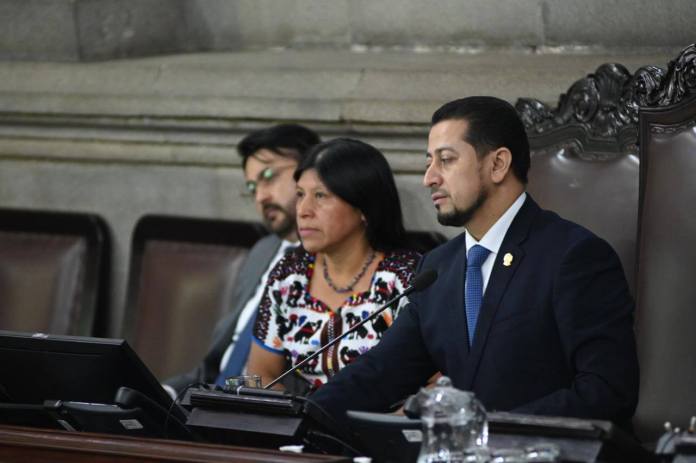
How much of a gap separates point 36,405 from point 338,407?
2.39ft

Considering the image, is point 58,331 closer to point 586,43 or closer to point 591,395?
point 586,43

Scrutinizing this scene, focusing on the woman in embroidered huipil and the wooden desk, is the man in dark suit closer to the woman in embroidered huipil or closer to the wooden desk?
the woman in embroidered huipil

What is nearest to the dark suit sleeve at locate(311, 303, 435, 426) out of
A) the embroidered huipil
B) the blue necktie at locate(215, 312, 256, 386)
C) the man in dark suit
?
the man in dark suit

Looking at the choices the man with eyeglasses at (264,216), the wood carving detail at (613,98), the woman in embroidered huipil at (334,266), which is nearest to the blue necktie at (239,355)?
the man with eyeglasses at (264,216)

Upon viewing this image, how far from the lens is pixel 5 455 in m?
3.09

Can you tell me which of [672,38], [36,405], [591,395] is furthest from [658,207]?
[36,405]

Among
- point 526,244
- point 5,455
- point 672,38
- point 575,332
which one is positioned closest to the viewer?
point 5,455

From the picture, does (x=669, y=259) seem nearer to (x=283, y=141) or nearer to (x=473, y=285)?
(x=473, y=285)

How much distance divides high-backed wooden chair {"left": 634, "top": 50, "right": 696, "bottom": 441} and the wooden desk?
1118 millimetres

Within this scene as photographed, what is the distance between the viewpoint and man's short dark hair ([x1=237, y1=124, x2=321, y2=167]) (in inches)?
197

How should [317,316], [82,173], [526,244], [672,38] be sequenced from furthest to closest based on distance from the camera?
[82,173]
[672,38]
[317,316]
[526,244]

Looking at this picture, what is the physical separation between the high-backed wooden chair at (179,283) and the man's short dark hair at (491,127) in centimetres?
174

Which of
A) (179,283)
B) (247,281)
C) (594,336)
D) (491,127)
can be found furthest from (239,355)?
(594,336)

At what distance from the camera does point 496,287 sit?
11.6 ft
